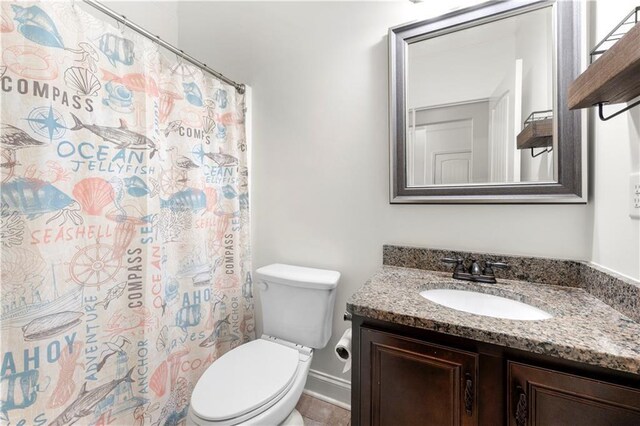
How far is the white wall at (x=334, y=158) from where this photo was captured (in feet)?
3.92

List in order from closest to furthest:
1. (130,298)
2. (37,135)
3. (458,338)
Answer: (458,338) < (37,135) < (130,298)

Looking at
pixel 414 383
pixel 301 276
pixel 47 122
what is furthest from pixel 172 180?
pixel 414 383

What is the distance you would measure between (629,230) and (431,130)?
2.48 feet

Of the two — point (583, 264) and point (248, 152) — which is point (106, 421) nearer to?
point (248, 152)

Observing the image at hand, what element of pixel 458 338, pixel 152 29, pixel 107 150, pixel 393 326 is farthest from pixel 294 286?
pixel 152 29

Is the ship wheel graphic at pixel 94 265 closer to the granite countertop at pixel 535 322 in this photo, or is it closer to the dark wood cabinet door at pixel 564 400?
the granite countertop at pixel 535 322

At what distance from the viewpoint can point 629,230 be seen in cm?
78

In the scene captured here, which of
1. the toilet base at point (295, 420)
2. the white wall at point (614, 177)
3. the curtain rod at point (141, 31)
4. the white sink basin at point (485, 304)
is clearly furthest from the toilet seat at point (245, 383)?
the curtain rod at point (141, 31)

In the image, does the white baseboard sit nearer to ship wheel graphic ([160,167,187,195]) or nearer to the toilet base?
the toilet base

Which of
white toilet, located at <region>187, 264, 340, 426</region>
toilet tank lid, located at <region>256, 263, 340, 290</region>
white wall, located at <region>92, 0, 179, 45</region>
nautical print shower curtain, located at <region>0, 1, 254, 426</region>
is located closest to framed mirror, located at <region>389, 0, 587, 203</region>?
toilet tank lid, located at <region>256, 263, 340, 290</region>

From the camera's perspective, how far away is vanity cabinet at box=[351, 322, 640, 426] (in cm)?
60

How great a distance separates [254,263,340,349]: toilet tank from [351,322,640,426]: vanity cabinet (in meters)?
0.49

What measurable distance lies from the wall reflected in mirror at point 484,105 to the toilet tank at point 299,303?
69 cm

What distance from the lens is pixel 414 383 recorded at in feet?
2.59
